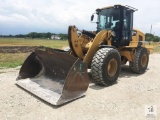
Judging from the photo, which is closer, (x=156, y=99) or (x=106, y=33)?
(x=156, y=99)

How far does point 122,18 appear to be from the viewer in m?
7.79

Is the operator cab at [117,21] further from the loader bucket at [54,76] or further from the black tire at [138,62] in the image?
the loader bucket at [54,76]

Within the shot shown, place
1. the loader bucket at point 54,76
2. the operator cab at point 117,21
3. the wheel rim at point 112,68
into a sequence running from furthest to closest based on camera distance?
the operator cab at point 117,21 < the wheel rim at point 112,68 < the loader bucket at point 54,76

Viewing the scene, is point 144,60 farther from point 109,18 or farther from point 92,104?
point 92,104

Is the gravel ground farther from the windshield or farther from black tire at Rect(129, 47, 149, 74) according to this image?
the windshield

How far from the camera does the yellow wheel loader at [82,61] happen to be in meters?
5.41

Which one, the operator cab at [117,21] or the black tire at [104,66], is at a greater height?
the operator cab at [117,21]

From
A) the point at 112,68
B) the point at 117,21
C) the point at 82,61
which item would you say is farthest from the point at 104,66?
the point at 117,21

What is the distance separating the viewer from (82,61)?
227 inches

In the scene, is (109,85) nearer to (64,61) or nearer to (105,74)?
(105,74)

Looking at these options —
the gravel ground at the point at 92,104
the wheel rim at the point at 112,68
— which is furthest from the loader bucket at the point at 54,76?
the wheel rim at the point at 112,68

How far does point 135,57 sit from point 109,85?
2.37m

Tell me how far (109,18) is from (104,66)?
2395 millimetres

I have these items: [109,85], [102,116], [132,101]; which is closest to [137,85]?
[109,85]
